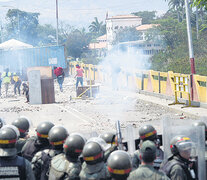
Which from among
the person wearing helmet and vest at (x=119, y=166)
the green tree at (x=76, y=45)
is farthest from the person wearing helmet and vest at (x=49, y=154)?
the green tree at (x=76, y=45)

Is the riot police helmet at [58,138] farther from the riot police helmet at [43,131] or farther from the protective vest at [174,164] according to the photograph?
the protective vest at [174,164]

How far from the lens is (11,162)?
14.5 feet

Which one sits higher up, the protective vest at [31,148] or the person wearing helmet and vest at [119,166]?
the person wearing helmet and vest at [119,166]

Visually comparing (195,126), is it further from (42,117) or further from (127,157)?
(42,117)

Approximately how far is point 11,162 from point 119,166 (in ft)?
4.13

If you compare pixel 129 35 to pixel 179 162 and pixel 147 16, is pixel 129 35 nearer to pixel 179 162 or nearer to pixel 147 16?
pixel 147 16

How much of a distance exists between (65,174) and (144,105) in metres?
14.4

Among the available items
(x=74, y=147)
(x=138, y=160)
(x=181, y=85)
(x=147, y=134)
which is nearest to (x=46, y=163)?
(x=74, y=147)

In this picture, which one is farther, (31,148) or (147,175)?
(31,148)

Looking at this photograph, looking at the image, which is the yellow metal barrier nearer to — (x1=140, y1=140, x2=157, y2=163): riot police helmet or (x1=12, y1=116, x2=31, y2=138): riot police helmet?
(x1=12, y1=116, x2=31, y2=138): riot police helmet

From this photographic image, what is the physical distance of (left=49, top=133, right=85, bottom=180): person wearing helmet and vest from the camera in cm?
435

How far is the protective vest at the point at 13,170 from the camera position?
171 inches

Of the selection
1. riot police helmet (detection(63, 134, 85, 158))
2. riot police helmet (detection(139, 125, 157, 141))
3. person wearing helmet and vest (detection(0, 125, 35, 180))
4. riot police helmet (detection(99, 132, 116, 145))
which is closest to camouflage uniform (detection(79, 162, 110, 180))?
riot police helmet (detection(63, 134, 85, 158))

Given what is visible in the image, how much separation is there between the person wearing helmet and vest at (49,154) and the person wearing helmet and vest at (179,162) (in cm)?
118
